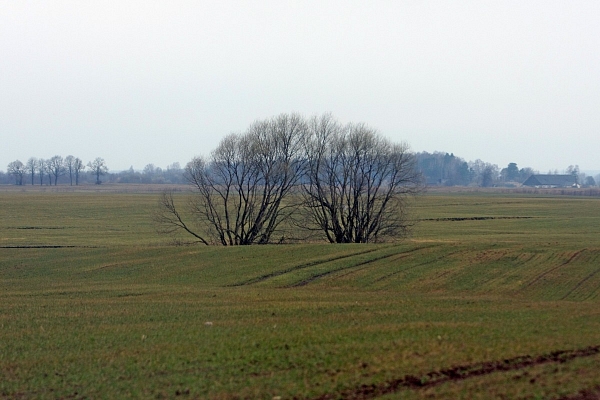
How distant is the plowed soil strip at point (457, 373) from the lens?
33.7 ft

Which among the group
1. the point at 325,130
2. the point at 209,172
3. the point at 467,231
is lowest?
the point at 467,231

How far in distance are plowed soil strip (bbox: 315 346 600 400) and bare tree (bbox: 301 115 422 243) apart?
151 ft

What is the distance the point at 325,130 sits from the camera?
60.3 meters

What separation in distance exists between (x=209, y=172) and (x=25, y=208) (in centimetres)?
4954

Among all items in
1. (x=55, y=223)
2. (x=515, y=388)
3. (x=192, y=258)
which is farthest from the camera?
(x=55, y=223)

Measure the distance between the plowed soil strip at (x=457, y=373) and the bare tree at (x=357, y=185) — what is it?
46.1 meters

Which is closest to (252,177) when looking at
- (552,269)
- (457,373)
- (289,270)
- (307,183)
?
(307,183)

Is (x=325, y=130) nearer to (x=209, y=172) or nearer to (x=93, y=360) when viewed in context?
(x=209, y=172)

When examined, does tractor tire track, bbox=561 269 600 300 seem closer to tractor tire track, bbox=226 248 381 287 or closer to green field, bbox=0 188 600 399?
green field, bbox=0 188 600 399

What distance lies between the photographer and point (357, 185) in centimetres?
5953

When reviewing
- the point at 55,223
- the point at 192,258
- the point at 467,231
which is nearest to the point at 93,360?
the point at 192,258

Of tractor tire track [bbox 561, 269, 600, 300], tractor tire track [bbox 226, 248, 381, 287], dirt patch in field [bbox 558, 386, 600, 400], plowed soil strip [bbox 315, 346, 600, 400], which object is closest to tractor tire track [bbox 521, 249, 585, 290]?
tractor tire track [bbox 561, 269, 600, 300]

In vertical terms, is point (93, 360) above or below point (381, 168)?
below

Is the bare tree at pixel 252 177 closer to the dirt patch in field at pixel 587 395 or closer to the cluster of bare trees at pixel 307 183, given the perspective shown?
the cluster of bare trees at pixel 307 183
